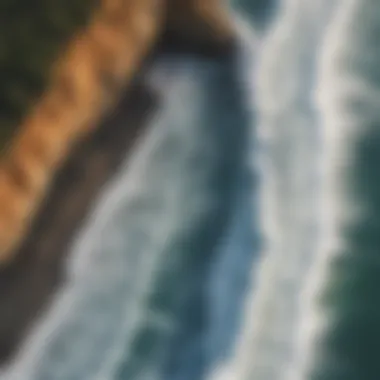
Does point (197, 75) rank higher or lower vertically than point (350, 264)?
higher

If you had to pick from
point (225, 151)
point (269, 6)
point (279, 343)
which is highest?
point (269, 6)

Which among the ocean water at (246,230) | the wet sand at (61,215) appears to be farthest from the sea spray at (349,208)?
the wet sand at (61,215)

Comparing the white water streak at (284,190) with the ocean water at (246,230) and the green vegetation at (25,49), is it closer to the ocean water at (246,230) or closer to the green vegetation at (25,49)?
the ocean water at (246,230)

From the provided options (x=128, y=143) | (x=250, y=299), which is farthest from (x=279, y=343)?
(x=128, y=143)

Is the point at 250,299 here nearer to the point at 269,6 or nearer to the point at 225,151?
the point at 225,151

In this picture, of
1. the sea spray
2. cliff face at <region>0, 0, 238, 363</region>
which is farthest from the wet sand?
the sea spray

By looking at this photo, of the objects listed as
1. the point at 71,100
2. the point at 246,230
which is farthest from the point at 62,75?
the point at 246,230
